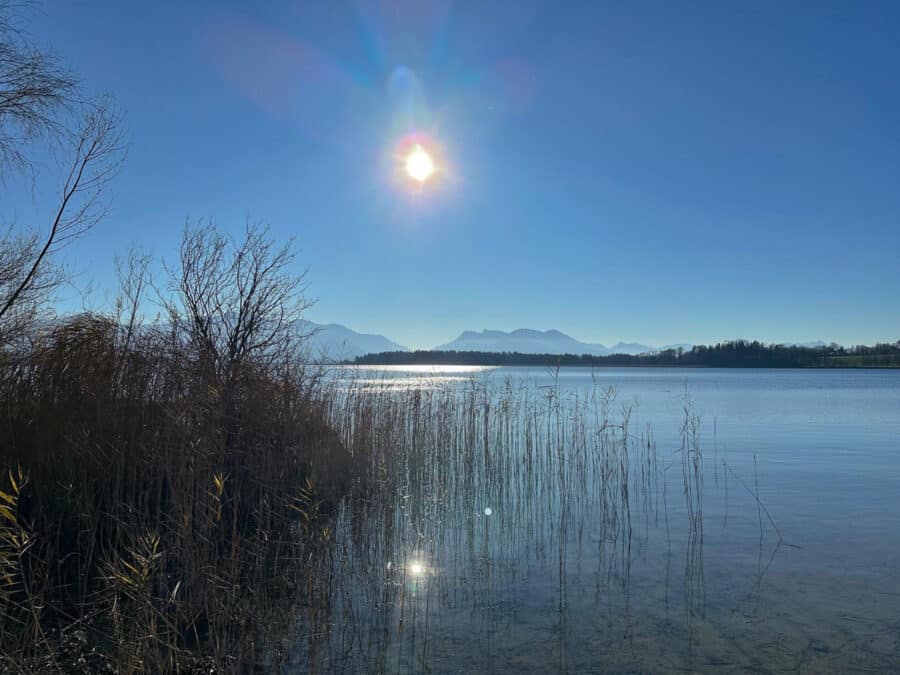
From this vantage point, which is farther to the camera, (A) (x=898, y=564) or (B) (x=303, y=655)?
(A) (x=898, y=564)

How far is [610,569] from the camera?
6.71 meters

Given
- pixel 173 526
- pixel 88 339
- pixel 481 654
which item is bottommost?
pixel 481 654

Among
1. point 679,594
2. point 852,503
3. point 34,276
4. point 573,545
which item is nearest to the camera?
point 679,594

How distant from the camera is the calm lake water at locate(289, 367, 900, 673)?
476cm

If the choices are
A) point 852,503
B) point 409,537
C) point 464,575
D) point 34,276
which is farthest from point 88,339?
point 852,503

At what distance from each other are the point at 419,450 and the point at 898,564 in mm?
8181

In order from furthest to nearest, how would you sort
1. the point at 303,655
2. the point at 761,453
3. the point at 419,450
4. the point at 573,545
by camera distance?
the point at 761,453 < the point at 419,450 < the point at 573,545 < the point at 303,655

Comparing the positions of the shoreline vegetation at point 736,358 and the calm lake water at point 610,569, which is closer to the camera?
the calm lake water at point 610,569

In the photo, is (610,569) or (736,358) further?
(736,358)

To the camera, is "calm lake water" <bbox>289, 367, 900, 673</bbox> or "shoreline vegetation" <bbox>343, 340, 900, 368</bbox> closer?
"calm lake water" <bbox>289, 367, 900, 673</bbox>

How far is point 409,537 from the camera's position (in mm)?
7793

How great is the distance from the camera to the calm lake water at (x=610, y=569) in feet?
15.6

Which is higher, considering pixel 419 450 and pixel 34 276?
pixel 34 276

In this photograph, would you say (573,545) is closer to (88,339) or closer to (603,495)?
(603,495)
